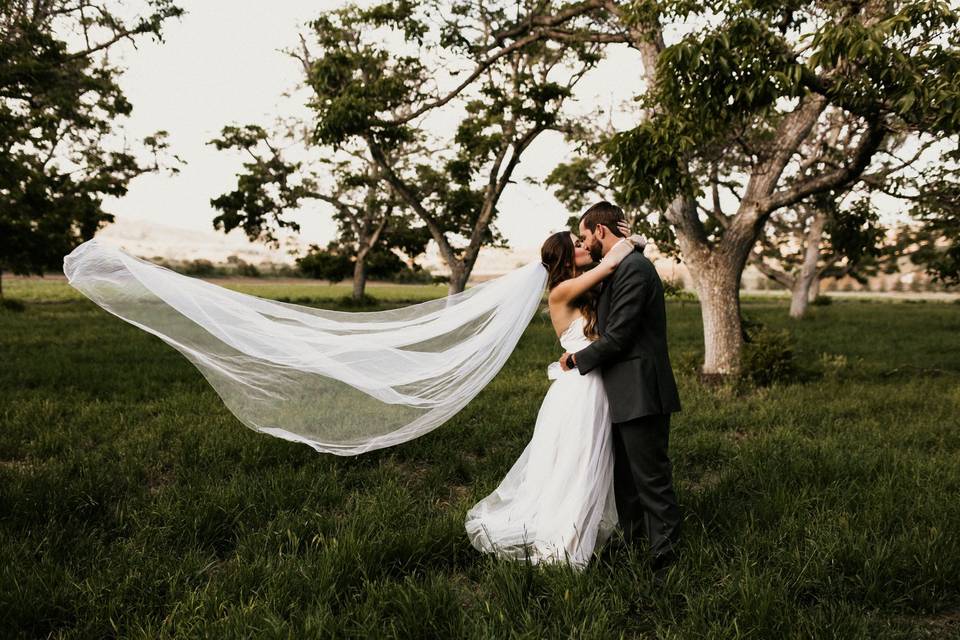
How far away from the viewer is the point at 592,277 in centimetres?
386

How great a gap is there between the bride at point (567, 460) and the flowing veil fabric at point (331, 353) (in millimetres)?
422

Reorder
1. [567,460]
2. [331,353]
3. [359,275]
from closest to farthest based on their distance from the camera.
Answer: [567,460] < [331,353] < [359,275]

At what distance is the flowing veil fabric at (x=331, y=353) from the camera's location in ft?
15.2

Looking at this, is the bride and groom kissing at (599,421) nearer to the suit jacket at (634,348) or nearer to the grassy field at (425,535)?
the suit jacket at (634,348)

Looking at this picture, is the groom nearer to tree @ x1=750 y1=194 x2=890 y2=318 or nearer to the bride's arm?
the bride's arm

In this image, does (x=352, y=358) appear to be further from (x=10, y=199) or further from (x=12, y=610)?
(x=10, y=199)

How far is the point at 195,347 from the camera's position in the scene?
4.83 metres

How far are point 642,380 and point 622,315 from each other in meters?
0.44

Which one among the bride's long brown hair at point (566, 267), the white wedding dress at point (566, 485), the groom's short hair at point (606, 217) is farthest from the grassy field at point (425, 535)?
the groom's short hair at point (606, 217)

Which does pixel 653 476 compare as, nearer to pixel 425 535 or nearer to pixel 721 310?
pixel 425 535

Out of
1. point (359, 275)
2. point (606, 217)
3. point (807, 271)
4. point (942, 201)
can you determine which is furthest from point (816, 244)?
point (606, 217)

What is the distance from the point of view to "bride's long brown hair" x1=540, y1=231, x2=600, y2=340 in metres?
4.11

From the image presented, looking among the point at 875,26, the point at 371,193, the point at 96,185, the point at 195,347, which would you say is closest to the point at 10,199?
the point at 96,185

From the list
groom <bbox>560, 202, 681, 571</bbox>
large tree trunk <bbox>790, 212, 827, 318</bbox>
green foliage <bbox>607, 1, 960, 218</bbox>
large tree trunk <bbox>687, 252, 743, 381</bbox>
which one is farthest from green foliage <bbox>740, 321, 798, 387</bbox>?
large tree trunk <bbox>790, 212, 827, 318</bbox>
